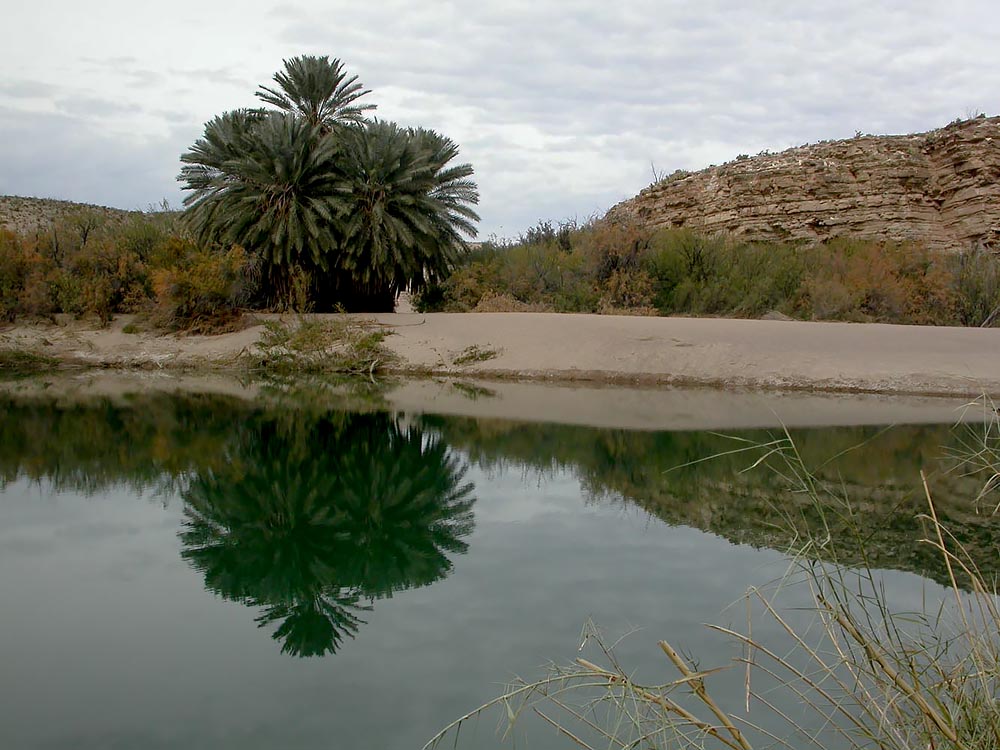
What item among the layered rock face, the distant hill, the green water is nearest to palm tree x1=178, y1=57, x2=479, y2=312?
the layered rock face

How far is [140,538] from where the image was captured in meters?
8.30

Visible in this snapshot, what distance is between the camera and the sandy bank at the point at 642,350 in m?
21.4

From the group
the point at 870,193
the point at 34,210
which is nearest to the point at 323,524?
the point at 870,193

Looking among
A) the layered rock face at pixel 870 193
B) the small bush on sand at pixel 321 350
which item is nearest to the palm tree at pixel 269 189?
the small bush on sand at pixel 321 350

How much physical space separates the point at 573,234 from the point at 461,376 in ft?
51.4

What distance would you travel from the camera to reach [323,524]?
8.91m

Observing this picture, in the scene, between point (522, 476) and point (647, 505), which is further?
point (522, 476)

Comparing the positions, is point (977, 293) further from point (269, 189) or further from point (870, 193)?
point (269, 189)

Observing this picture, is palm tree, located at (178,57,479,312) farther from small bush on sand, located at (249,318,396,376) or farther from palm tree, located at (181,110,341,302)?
small bush on sand, located at (249,318,396,376)

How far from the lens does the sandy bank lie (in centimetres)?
2142

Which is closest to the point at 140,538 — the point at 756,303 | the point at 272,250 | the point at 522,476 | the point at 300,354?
the point at 522,476

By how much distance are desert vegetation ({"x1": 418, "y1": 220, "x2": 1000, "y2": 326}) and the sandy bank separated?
19.3 feet

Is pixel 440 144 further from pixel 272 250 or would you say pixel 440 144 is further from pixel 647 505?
pixel 647 505

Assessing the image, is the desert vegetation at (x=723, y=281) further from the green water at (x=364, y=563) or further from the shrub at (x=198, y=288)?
the green water at (x=364, y=563)
